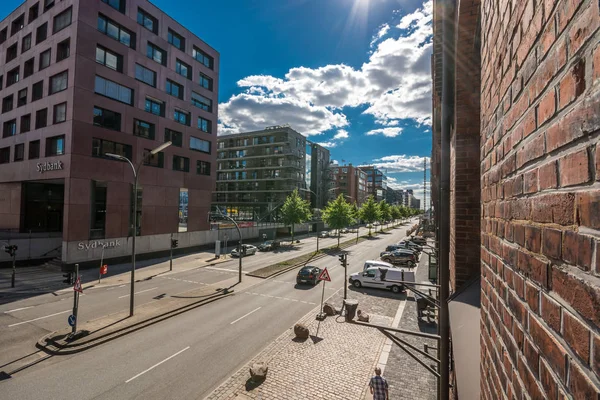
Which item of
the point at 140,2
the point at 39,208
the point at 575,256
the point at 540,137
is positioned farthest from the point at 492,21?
the point at 39,208

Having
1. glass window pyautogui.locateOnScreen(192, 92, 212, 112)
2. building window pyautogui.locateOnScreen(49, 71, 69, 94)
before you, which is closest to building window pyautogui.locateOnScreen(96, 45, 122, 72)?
building window pyautogui.locateOnScreen(49, 71, 69, 94)

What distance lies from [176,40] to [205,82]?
5.70 meters

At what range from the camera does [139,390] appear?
9.33 metres

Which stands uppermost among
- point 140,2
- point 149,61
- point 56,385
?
point 140,2

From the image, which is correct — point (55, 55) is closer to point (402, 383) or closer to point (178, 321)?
point (178, 321)

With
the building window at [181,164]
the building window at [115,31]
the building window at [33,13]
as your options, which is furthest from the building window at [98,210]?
the building window at [33,13]

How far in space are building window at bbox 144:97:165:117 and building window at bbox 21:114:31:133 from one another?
1056 cm

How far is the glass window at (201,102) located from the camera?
37.4 metres

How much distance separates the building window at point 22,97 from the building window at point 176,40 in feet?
50.6

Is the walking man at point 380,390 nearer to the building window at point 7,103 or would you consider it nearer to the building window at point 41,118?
the building window at point 41,118

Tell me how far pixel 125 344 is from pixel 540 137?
15317 millimetres

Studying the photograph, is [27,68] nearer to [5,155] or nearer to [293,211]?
[5,155]

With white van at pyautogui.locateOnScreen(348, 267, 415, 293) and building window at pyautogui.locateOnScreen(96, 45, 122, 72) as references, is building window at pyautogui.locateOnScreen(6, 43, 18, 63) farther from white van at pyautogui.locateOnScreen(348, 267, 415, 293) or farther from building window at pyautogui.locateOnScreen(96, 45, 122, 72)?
white van at pyautogui.locateOnScreen(348, 267, 415, 293)

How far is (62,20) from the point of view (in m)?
26.7
